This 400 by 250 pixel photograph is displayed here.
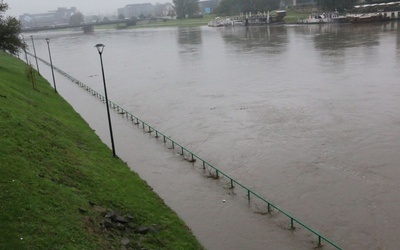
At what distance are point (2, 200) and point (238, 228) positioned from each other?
319 inches

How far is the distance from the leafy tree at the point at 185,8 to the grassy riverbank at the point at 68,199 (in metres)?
176

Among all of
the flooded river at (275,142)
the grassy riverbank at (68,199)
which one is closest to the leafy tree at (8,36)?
the flooded river at (275,142)

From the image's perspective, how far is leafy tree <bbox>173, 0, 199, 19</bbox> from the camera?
622 ft

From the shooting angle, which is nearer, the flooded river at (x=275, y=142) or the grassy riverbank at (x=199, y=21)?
the flooded river at (x=275, y=142)

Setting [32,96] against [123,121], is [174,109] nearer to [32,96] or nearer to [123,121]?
[123,121]

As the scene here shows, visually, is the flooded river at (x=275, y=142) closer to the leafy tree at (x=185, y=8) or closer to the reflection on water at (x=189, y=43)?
the reflection on water at (x=189, y=43)

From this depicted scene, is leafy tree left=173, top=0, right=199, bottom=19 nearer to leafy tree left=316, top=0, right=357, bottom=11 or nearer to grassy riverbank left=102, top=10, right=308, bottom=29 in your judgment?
grassy riverbank left=102, top=10, right=308, bottom=29

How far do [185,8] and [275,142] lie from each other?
574ft

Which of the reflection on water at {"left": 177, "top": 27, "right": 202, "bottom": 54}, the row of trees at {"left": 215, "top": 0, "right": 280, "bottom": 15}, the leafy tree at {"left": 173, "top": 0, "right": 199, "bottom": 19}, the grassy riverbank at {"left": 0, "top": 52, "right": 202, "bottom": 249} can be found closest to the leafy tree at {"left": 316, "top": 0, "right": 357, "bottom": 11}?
the row of trees at {"left": 215, "top": 0, "right": 280, "bottom": 15}

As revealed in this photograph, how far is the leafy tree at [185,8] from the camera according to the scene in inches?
7465

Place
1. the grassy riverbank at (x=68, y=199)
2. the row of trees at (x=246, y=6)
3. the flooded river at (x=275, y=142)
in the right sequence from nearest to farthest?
the grassy riverbank at (x=68, y=199) < the flooded river at (x=275, y=142) < the row of trees at (x=246, y=6)

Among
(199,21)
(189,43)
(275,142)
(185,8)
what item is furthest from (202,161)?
(185,8)

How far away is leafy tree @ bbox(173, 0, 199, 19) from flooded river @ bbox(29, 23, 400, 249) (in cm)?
14514

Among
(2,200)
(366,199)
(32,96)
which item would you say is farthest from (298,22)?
(2,200)
